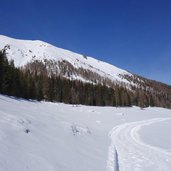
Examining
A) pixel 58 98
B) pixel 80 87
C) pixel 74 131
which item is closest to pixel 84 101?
pixel 80 87

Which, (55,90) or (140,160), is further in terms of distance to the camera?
(55,90)

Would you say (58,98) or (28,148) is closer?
(28,148)

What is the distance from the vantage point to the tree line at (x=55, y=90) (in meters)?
58.0

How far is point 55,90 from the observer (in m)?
90.2

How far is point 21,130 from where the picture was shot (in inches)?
457

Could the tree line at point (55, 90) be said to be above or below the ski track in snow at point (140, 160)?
above

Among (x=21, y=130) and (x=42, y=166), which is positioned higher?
(x=21, y=130)

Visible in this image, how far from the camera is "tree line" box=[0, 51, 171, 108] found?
5801 cm

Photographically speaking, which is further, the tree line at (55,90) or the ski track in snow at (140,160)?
the tree line at (55,90)

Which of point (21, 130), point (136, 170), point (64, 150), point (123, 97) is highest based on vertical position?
point (123, 97)

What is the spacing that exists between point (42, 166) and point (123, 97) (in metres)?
109

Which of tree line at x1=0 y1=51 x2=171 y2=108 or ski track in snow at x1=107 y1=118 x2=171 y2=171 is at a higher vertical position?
tree line at x1=0 y1=51 x2=171 y2=108

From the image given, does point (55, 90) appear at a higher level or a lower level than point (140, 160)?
higher

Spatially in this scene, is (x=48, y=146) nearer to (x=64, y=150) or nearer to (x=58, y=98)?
(x=64, y=150)
